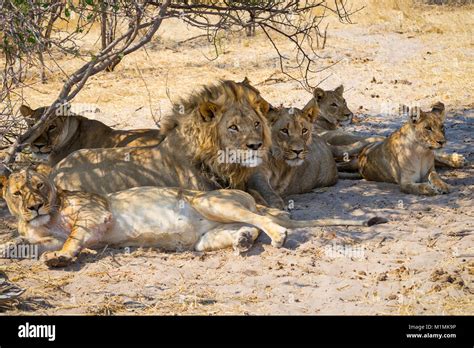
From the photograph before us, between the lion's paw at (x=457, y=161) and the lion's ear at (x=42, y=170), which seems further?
the lion's paw at (x=457, y=161)

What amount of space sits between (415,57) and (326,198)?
7.56 metres

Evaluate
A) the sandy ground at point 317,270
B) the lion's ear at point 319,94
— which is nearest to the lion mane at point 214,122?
the sandy ground at point 317,270

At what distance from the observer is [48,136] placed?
28.5ft

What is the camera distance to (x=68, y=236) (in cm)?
647

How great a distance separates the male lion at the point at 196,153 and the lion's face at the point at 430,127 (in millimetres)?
1768

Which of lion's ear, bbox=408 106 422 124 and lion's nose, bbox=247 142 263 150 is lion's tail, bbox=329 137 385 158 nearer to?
lion's ear, bbox=408 106 422 124

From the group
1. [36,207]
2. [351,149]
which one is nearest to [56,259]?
[36,207]

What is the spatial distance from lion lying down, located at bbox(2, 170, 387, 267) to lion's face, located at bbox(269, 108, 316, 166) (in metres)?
1.21

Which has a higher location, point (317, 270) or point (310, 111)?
point (310, 111)

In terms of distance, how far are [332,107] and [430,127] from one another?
2248mm

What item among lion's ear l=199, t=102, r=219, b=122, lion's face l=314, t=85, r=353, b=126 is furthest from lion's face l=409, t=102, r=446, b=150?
lion's ear l=199, t=102, r=219, b=122

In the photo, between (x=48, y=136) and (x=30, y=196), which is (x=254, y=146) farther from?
(x=48, y=136)

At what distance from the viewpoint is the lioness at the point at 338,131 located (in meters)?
9.05

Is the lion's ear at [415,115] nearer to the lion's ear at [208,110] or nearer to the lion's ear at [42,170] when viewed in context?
the lion's ear at [208,110]
